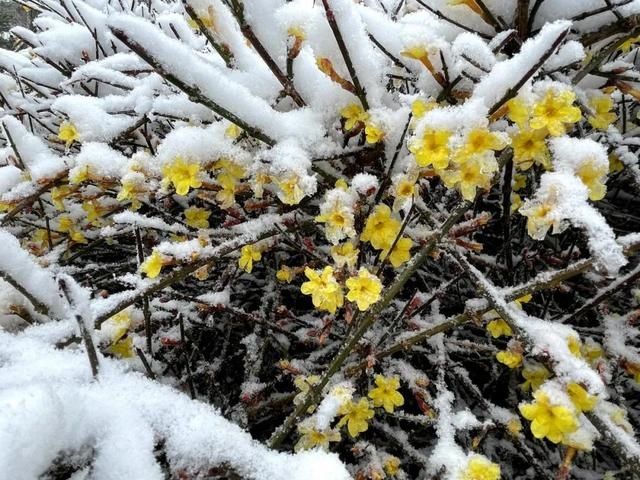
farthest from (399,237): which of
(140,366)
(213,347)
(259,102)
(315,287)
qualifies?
(213,347)

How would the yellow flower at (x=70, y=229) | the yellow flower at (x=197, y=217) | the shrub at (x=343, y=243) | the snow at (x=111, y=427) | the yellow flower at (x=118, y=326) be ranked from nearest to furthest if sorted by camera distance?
the snow at (x=111, y=427) < the shrub at (x=343, y=243) < the yellow flower at (x=118, y=326) < the yellow flower at (x=197, y=217) < the yellow flower at (x=70, y=229)

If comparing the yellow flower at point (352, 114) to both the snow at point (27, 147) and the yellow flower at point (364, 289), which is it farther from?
the snow at point (27, 147)

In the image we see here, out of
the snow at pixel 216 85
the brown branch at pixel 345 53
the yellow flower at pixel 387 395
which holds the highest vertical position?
the brown branch at pixel 345 53

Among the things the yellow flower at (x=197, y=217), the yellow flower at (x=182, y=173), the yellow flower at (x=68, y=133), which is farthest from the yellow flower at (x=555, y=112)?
the yellow flower at (x=68, y=133)

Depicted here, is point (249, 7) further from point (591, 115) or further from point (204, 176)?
point (591, 115)

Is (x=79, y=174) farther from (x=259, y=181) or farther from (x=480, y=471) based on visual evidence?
(x=480, y=471)
